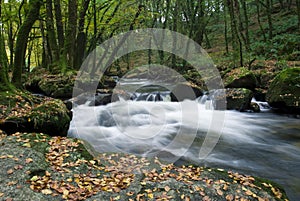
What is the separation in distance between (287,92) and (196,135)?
4124 millimetres

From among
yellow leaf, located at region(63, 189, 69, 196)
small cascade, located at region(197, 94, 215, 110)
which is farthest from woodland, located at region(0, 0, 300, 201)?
small cascade, located at region(197, 94, 215, 110)

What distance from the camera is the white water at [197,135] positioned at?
19.8 ft

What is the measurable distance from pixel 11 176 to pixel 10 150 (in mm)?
763

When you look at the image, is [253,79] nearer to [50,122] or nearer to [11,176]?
[50,122]

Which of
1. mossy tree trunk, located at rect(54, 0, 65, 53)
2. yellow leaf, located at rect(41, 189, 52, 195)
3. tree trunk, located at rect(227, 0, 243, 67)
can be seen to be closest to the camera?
yellow leaf, located at rect(41, 189, 52, 195)

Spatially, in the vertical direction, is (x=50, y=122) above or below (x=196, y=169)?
above

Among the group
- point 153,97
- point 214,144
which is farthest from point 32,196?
point 153,97

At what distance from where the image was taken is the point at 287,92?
940cm

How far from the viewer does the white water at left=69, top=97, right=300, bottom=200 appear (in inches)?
237

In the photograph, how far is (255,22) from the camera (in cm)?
2845

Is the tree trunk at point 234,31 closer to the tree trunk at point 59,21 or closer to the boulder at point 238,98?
the boulder at point 238,98

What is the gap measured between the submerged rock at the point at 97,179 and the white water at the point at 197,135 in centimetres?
162

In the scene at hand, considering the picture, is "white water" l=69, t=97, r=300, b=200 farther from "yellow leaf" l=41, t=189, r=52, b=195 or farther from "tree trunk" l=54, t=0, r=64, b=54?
"tree trunk" l=54, t=0, r=64, b=54

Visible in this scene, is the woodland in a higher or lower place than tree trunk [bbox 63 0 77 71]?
lower
